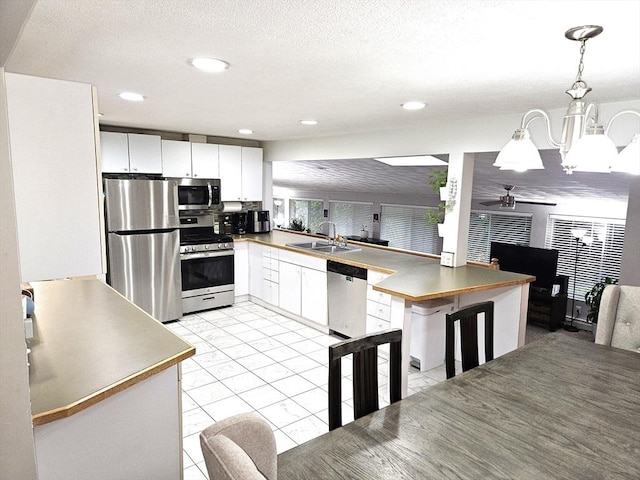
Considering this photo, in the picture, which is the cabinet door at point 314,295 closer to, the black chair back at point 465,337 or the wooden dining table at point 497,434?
the black chair back at point 465,337

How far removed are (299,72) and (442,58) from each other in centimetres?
71

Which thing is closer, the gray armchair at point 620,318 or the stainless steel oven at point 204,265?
the gray armchair at point 620,318

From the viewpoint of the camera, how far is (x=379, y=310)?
3.64 metres

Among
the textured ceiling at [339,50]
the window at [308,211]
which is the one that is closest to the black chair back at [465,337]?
the textured ceiling at [339,50]

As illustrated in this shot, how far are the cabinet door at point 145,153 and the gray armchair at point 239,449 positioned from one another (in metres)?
4.24

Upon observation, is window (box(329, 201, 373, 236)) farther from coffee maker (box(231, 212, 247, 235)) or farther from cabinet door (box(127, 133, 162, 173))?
cabinet door (box(127, 133, 162, 173))

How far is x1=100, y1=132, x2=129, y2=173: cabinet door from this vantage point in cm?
422

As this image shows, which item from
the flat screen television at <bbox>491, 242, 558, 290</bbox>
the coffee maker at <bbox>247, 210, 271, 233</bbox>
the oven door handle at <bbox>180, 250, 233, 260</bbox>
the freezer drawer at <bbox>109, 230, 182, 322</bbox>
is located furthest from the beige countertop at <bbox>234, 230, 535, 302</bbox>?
the flat screen television at <bbox>491, 242, 558, 290</bbox>

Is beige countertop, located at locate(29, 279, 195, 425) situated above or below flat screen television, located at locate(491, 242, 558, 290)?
above

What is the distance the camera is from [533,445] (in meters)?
1.30

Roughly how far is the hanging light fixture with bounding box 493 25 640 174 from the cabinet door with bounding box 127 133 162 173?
3991 mm

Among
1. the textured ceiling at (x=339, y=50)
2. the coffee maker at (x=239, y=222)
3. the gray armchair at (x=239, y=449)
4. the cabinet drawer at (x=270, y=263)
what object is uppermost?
the textured ceiling at (x=339, y=50)

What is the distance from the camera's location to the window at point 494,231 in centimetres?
777

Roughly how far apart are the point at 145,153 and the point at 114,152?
32 cm
